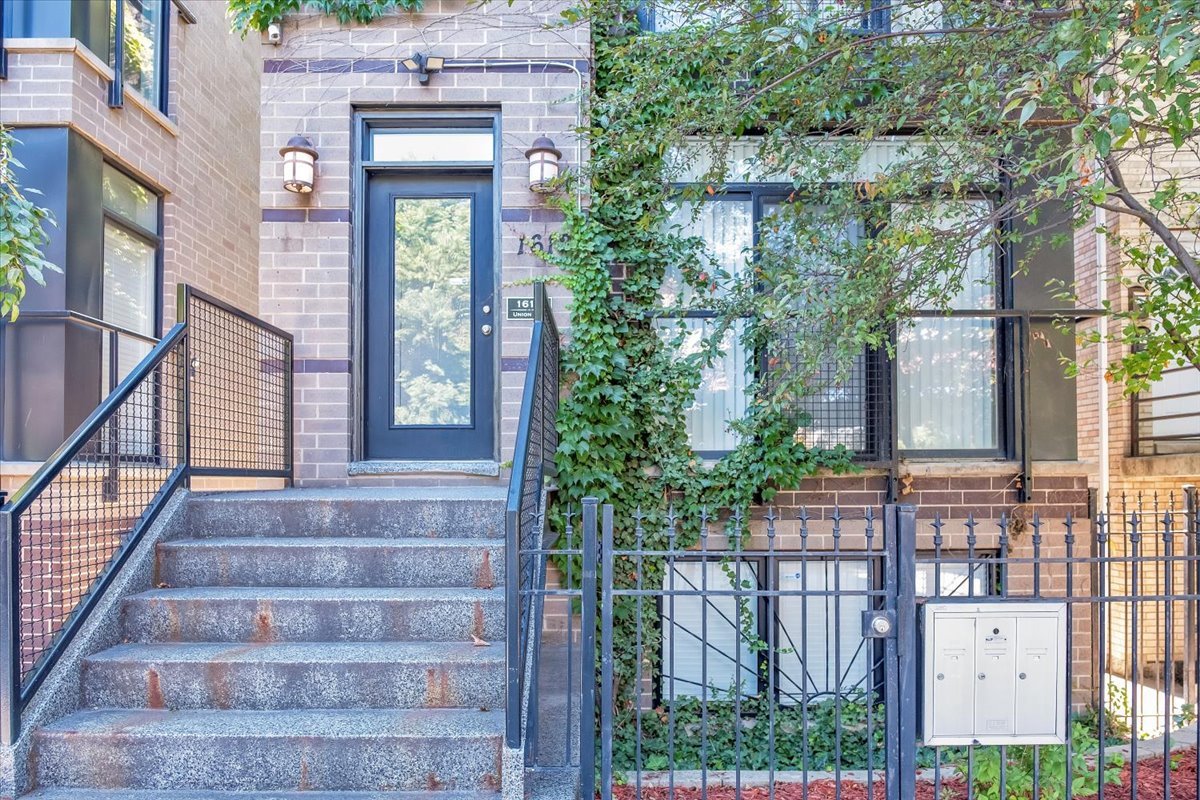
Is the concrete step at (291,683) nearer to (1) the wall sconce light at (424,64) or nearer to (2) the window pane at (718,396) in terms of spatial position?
(2) the window pane at (718,396)

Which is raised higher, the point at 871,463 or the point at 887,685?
the point at 871,463

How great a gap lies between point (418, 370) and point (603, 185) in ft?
6.08

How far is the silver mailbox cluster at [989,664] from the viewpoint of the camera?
304cm

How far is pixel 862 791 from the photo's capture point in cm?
399

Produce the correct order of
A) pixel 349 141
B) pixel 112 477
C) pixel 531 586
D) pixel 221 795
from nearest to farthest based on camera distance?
1. pixel 221 795
2. pixel 531 586
3. pixel 112 477
4. pixel 349 141

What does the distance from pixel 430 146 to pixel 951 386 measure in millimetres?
4230

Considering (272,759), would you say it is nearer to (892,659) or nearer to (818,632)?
(892,659)

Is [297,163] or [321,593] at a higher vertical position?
[297,163]

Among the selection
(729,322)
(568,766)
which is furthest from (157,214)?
(568,766)

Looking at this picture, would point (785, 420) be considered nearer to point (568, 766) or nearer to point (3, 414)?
point (568, 766)

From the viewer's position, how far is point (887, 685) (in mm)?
3123

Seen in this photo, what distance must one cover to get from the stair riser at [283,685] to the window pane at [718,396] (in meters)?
2.89

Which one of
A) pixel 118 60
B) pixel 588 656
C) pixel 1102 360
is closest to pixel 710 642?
pixel 588 656

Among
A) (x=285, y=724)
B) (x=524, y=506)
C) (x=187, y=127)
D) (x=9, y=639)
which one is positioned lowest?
(x=285, y=724)
